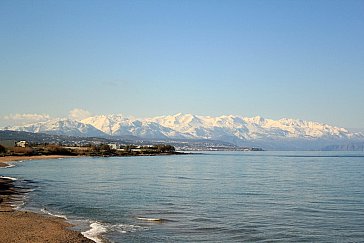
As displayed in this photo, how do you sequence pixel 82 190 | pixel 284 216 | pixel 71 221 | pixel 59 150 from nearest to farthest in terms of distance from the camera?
pixel 71 221
pixel 284 216
pixel 82 190
pixel 59 150

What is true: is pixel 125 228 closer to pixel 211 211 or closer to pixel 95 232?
pixel 95 232

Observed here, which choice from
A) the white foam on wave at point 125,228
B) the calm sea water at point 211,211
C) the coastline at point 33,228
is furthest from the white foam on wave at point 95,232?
the white foam on wave at point 125,228

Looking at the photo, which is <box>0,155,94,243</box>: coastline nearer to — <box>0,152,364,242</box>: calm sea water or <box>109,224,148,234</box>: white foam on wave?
<box>0,152,364,242</box>: calm sea water

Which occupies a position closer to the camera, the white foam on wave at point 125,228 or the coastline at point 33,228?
the coastline at point 33,228

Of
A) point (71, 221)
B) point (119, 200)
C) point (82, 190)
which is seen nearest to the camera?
point (71, 221)

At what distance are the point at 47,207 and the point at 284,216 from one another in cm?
1869

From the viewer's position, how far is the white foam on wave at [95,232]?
25328 mm

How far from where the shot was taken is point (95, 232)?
2723 centimetres

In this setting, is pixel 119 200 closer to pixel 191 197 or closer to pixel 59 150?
pixel 191 197

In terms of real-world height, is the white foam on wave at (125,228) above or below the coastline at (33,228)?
below

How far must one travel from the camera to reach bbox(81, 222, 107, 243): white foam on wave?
2533cm

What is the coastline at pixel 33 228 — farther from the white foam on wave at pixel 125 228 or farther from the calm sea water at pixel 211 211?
the white foam on wave at pixel 125 228

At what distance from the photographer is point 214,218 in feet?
107

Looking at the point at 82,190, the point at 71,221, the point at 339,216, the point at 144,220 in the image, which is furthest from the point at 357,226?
the point at 82,190
